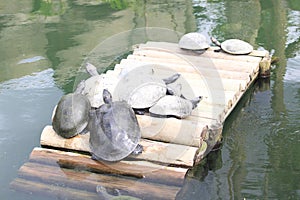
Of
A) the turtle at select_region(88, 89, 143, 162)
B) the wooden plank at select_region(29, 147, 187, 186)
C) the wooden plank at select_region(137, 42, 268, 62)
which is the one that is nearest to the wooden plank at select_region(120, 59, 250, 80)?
the wooden plank at select_region(137, 42, 268, 62)

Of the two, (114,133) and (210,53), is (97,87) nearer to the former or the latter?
(114,133)

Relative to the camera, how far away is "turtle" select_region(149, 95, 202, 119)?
4551 mm

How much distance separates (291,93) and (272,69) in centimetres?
90

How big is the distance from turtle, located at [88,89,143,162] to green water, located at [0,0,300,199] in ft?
2.07

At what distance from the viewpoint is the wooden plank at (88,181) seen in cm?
382

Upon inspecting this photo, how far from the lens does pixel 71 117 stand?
14.5 ft

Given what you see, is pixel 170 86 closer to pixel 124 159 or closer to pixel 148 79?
pixel 148 79

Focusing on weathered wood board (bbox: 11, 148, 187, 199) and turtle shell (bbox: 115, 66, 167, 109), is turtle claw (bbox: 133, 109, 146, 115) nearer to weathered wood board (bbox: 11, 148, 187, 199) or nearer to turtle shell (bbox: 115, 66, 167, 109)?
turtle shell (bbox: 115, 66, 167, 109)

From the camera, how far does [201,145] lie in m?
4.29

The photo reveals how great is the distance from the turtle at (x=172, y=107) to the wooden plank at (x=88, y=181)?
853 mm

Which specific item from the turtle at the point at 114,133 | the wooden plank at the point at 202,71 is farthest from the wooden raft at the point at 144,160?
the wooden plank at the point at 202,71

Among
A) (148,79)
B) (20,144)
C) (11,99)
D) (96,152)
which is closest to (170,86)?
(148,79)

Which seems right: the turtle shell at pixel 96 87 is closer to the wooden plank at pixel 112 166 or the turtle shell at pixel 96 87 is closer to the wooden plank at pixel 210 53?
the wooden plank at pixel 112 166

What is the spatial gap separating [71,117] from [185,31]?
4410 millimetres
